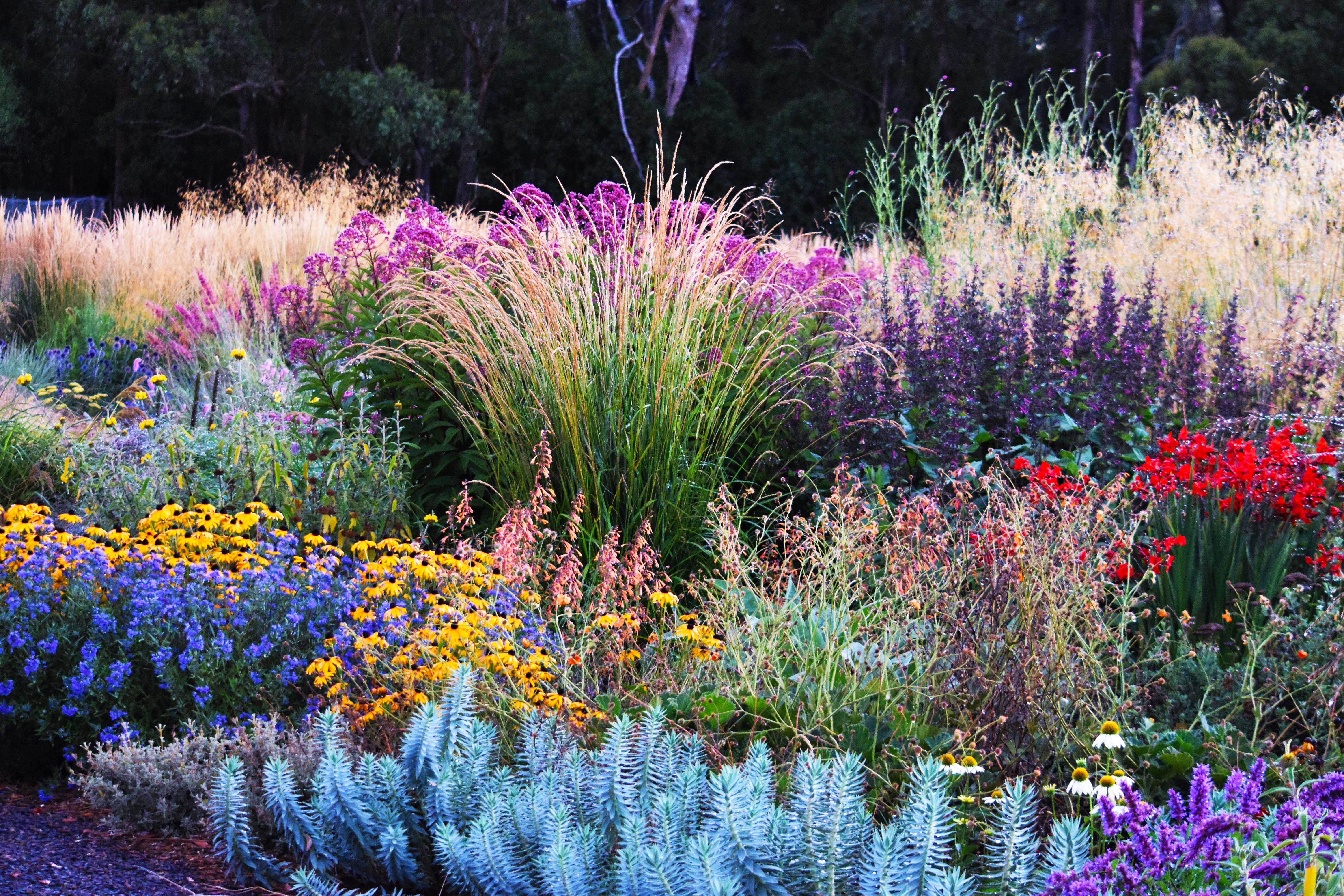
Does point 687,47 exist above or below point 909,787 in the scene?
above

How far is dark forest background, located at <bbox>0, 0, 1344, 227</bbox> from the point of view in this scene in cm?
1872

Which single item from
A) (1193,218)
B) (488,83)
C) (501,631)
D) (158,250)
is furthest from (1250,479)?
(488,83)

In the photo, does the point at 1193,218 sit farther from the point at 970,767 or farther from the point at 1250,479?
the point at 970,767

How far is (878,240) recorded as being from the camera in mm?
10812

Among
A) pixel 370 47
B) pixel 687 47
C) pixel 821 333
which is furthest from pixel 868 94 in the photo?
pixel 821 333

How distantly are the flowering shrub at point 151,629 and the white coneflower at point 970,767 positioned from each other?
170 cm

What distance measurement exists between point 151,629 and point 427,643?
2.47 feet

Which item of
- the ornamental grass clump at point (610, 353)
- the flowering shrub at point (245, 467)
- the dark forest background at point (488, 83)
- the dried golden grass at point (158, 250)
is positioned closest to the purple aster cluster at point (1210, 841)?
the ornamental grass clump at point (610, 353)

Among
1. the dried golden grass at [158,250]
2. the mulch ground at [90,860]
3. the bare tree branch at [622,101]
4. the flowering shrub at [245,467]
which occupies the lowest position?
the mulch ground at [90,860]

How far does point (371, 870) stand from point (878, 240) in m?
9.24

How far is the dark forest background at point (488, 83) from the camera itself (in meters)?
18.7

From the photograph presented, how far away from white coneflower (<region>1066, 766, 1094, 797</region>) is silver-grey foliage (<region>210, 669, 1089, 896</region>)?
3.1 inches

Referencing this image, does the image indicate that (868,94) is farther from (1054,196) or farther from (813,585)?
(813,585)

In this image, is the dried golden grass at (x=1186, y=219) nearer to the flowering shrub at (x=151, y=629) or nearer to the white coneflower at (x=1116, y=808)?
the white coneflower at (x=1116, y=808)
